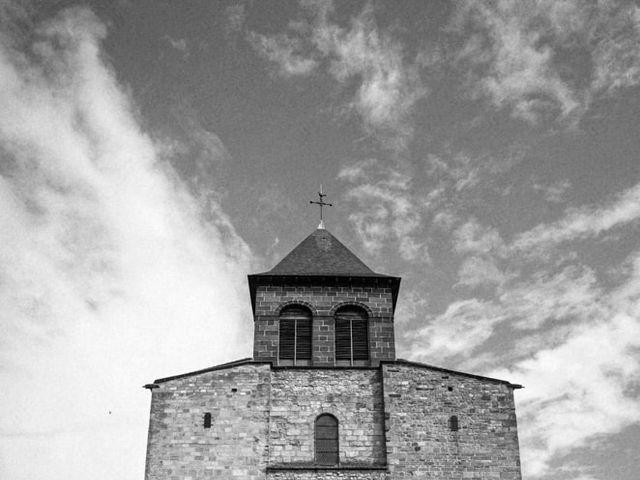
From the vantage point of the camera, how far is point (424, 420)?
60.6 ft

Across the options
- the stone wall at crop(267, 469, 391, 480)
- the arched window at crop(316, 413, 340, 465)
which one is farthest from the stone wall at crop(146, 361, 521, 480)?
the arched window at crop(316, 413, 340, 465)

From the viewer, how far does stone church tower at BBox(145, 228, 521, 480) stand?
700 inches

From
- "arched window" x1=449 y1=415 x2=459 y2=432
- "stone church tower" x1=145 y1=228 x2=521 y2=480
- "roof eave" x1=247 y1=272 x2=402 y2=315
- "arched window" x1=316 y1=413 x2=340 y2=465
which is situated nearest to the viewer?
"stone church tower" x1=145 y1=228 x2=521 y2=480

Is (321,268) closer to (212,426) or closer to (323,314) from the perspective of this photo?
(323,314)

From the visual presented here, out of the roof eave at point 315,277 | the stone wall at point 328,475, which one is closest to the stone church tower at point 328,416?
the stone wall at point 328,475

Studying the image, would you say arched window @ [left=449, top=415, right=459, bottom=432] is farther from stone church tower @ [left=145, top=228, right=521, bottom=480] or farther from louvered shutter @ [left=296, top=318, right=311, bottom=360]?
louvered shutter @ [left=296, top=318, right=311, bottom=360]

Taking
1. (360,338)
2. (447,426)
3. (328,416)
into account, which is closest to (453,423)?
(447,426)

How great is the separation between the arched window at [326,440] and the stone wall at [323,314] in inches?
67.9

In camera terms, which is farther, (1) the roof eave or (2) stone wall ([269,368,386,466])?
(1) the roof eave

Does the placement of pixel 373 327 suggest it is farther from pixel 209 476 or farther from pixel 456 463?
pixel 209 476

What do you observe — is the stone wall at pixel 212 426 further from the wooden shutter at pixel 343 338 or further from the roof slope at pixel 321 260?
the roof slope at pixel 321 260

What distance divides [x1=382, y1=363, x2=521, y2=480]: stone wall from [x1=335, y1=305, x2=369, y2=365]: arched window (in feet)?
3.96

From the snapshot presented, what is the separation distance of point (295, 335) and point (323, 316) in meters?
0.95

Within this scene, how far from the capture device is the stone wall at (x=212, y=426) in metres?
17.7
